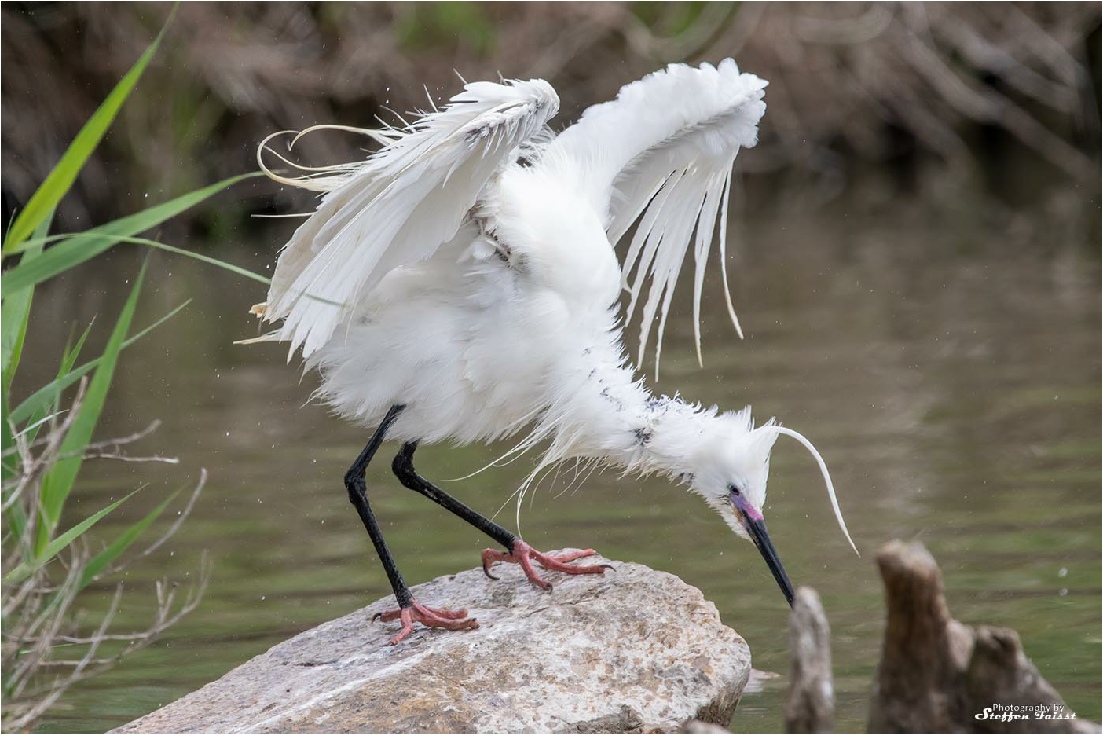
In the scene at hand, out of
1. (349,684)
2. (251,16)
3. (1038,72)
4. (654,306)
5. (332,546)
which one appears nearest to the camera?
(349,684)

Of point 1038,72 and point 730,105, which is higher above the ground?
point 730,105

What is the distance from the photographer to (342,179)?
5.12 m

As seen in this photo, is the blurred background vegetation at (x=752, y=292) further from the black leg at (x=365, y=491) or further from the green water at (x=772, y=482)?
the black leg at (x=365, y=491)

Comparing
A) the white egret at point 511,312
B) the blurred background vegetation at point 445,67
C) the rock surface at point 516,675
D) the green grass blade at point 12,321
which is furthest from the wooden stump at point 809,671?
the blurred background vegetation at point 445,67

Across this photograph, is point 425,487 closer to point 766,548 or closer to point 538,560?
point 538,560

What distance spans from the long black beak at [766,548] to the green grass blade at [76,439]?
2.14 metres

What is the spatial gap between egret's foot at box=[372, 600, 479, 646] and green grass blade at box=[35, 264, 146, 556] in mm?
1241

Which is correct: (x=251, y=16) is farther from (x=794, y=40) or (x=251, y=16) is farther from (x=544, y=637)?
(x=544, y=637)

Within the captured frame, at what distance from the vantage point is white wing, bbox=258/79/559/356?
4.59m

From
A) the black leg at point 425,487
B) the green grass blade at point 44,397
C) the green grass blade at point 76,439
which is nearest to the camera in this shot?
the green grass blade at point 76,439

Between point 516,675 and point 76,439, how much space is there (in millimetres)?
1369

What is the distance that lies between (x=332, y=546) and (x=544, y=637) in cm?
282

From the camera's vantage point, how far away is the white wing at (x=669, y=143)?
538 centimetres

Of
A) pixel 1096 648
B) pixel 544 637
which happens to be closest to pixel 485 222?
pixel 544 637
